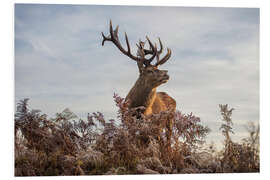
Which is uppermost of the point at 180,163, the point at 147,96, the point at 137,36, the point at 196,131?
the point at 137,36

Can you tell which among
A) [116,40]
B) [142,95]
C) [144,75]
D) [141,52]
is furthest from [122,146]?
[116,40]

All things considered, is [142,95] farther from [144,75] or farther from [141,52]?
[141,52]

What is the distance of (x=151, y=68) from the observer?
20.0ft

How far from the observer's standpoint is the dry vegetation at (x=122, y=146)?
16.3ft

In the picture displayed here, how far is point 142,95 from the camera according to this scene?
242 inches

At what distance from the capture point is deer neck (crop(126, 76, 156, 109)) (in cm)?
614

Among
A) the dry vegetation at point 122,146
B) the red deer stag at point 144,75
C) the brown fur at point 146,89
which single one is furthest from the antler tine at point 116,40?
the dry vegetation at point 122,146

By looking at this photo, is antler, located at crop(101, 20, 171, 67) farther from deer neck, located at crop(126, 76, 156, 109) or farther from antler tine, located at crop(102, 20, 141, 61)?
deer neck, located at crop(126, 76, 156, 109)

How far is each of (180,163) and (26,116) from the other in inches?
76.3

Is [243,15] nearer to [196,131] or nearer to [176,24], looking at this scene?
[176,24]

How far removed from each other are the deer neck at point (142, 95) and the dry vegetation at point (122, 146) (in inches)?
24.4

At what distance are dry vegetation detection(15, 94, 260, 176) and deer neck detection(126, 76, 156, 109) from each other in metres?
0.62
